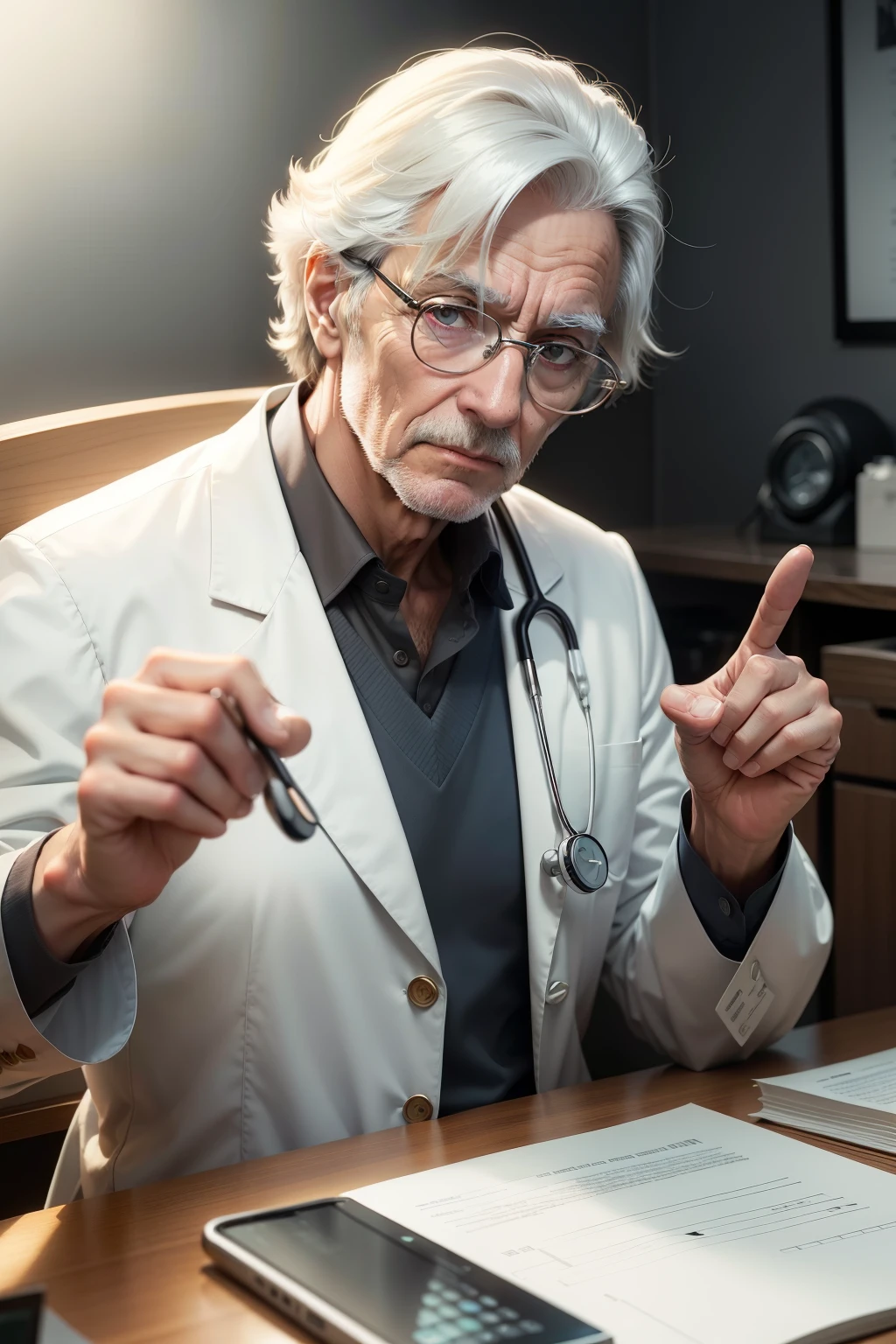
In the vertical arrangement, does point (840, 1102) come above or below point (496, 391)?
below

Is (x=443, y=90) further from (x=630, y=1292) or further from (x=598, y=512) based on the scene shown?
(x=598, y=512)

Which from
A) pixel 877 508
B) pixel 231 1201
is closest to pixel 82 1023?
pixel 231 1201

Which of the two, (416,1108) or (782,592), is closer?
(782,592)

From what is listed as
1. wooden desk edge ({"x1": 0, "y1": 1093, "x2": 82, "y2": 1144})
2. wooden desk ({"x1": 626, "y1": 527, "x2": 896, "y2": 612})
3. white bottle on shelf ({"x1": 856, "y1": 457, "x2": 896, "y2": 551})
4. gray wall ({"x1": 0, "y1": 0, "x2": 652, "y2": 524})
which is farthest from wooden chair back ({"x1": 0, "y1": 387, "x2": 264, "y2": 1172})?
white bottle on shelf ({"x1": 856, "y1": 457, "x2": 896, "y2": 551})

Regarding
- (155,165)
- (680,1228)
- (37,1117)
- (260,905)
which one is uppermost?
(155,165)

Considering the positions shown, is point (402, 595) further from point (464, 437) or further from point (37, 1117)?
point (37, 1117)

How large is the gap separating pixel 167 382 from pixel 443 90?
0.82 metres

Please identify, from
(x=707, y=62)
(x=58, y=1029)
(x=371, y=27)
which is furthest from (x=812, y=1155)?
(x=707, y=62)

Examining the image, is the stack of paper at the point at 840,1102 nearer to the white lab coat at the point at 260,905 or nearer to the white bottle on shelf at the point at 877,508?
the white lab coat at the point at 260,905

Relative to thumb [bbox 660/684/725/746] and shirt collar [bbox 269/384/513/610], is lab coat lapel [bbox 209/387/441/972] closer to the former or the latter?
shirt collar [bbox 269/384/513/610]

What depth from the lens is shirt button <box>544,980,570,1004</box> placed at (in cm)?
129

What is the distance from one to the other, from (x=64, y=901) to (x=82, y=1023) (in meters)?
0.12

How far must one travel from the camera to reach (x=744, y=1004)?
45.7 inches

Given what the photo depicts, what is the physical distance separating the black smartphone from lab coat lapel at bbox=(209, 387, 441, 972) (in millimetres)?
377
